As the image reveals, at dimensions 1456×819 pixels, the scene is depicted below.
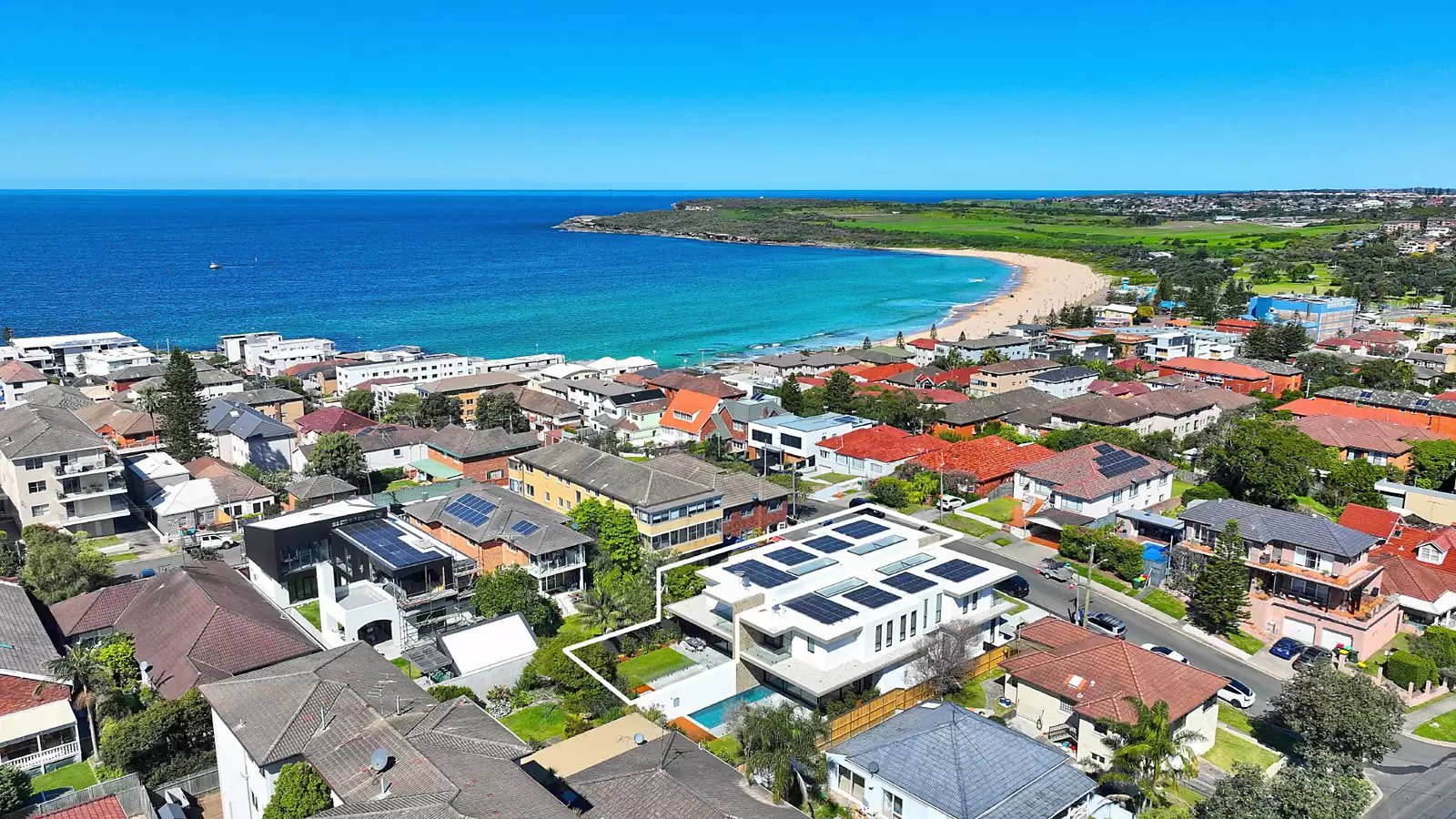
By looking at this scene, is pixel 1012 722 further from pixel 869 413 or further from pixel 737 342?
pixel 737 342

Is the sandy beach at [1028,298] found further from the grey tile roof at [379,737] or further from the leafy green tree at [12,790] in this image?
the leafy green tree at [12,790]

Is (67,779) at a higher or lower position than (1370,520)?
lower

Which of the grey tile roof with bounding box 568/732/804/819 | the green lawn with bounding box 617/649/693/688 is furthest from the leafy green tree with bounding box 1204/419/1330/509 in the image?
the grey tile roof with bounding box 568/732/804/819

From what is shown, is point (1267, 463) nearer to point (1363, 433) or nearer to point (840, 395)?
point (1363, 433)

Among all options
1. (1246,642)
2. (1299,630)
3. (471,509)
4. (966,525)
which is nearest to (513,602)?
(471,509)

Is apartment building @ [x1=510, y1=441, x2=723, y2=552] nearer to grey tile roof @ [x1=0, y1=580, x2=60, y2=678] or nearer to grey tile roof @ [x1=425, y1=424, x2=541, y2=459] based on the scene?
grey tile roof @ [x1=425, y1=424, x2=541, y2=459]

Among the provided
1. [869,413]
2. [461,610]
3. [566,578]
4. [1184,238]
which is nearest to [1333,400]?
[869,413]
